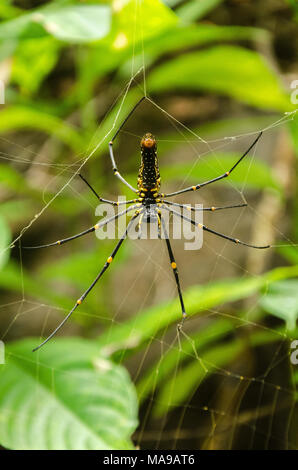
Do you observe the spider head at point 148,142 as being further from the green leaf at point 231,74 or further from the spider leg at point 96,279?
the green leaf at point 231,74

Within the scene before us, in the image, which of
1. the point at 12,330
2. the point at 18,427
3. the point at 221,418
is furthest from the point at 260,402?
the point at 12,330

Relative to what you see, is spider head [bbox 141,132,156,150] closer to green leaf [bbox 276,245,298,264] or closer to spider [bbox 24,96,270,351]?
spider [bbox 24,96,270,351]

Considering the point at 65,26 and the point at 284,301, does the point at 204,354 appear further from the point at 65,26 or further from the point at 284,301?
the point at 65,26

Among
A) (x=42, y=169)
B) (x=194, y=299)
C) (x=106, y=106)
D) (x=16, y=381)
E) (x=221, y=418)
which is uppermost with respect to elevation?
(x=106, y=106)

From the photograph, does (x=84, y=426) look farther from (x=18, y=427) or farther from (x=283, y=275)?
(x=283, y=275)

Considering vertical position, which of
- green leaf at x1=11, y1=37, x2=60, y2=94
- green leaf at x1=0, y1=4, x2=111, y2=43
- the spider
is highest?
green leaf at x1=11, y1=37, x2=60, y2=94

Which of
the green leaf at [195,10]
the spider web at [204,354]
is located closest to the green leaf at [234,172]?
the spider web at [204,354]

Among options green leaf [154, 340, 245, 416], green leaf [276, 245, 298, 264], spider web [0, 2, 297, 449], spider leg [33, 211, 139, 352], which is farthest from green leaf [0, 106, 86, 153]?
green leaf [154, 340, 245, 416]
